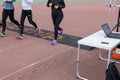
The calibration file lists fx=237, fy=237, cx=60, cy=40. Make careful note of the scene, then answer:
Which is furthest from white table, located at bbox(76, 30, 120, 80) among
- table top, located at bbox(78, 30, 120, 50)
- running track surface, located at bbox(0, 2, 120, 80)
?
running track surface, located at bbox(0, 2, 120, 80)

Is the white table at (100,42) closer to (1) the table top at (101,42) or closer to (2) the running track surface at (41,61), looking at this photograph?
(1) the table top at (101,42)

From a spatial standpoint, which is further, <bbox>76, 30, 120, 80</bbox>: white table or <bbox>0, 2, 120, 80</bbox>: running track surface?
<bbox>0, 2, 120, 80</bbox>: running track surface

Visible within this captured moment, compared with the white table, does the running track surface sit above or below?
below

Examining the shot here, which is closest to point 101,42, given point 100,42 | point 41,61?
point 100,42

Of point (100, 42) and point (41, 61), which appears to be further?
point (41, 61)

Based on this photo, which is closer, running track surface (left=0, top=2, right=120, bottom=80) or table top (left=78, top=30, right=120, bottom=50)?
table top (left=78, top=30, right=120, bottom=50)

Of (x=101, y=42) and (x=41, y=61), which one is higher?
(x=101, y=42)

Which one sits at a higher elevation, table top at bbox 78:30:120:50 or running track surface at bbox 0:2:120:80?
table top at bbox 78:30:120:50

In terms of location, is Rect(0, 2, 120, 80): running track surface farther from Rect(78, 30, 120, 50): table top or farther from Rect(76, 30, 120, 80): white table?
Rect(78, 30, 120, 50): table top

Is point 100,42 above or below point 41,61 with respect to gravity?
above

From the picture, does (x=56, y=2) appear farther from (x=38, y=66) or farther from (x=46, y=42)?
(x=38, y=66)

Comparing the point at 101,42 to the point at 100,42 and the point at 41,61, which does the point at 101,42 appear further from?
the point at 41,61

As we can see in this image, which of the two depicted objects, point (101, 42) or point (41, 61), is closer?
point (101, 42)

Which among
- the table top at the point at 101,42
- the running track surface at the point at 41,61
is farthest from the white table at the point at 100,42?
the running track surface at the point at 41,61
